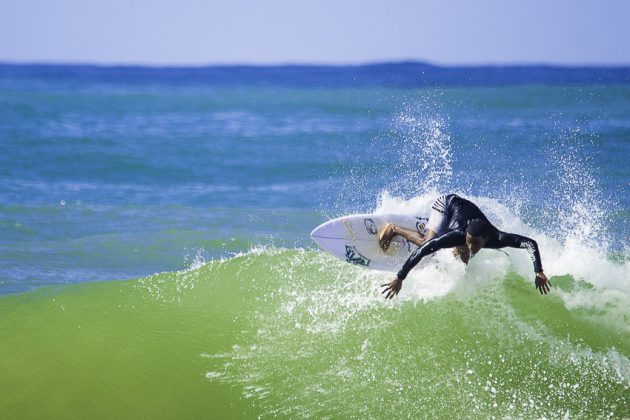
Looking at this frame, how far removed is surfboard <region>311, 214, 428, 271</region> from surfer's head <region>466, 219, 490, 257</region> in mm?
1596

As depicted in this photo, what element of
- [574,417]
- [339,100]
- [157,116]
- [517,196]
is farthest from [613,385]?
[339,100]

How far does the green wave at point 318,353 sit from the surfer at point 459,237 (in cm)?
46

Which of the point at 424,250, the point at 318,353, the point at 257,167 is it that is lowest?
the point at 257,167

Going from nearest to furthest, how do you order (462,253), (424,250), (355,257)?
(424,250)
(462,253)
(355,257)

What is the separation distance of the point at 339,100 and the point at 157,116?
25.6 ft

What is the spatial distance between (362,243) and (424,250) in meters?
1.54

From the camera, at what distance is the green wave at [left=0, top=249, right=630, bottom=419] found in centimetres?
620

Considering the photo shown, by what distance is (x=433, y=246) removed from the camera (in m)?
6.70

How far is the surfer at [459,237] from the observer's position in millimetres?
6484

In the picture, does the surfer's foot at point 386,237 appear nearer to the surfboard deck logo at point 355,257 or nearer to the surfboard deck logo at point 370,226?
the surfboard deck logo at point 370,226

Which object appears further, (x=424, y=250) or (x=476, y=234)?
(x=424, y=250)

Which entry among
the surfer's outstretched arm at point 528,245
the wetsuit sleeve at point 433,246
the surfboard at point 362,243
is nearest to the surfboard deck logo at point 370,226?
the surfboard at point 362,243

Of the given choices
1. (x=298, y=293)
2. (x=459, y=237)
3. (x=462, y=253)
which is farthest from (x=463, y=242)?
(x=298, y=293)

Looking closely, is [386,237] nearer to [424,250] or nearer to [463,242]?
[463,242]
